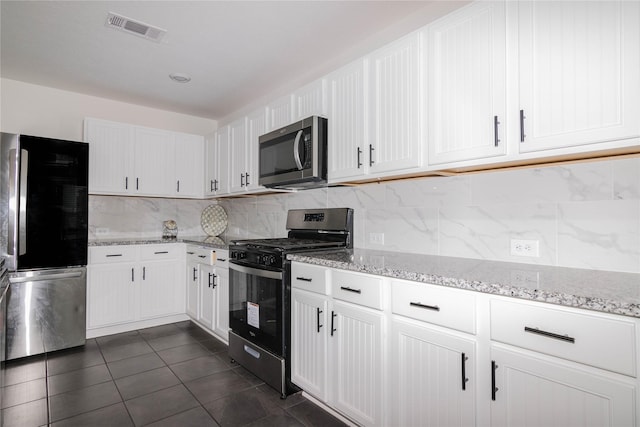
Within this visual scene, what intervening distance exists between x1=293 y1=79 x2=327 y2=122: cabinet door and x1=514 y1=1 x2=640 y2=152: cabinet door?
4.20ft

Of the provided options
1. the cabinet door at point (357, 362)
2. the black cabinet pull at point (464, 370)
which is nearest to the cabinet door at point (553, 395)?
the black cabinet pull at point (464, 370)

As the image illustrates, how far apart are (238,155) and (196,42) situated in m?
1.17

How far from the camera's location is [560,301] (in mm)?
1069

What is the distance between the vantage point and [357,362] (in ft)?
5.73

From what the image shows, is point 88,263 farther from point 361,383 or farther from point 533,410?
point 533,410

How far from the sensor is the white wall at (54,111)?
3236 millimetres

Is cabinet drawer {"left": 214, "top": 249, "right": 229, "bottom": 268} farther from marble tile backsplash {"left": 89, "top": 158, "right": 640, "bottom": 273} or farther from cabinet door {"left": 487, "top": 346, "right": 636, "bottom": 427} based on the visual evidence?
cabinet door {"left": 487, "top": 346, "right": 636, "bottom": 427}

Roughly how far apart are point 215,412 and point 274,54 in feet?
8.50

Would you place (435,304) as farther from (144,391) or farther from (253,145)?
(253,145)

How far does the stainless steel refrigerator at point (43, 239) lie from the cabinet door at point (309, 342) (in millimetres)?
2167

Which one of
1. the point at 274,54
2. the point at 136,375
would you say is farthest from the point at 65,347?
the point at 274,54

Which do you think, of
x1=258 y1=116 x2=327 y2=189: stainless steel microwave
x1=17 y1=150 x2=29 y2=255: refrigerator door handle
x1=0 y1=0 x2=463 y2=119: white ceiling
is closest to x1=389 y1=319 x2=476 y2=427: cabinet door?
x1=258 y1=116 x2=327 y2=189: stainless steel microwave

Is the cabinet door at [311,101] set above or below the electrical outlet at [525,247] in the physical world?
above

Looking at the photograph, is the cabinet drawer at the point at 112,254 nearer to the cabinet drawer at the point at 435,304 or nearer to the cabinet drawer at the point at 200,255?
the cabinet drawer at the point at 200,255
